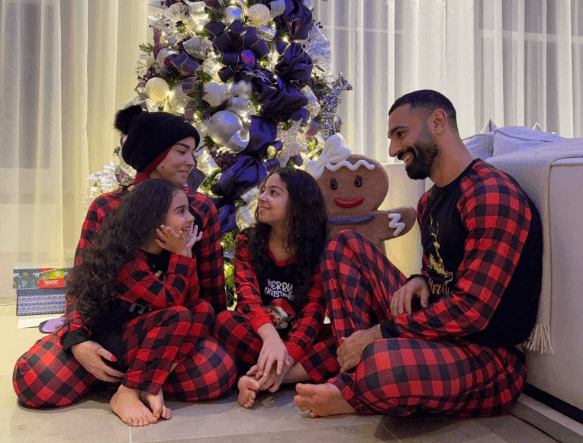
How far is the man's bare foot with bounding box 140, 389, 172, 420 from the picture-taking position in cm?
144

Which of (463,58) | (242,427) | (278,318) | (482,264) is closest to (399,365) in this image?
(482,264)

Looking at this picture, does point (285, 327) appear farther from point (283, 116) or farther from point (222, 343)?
point (283, 116)

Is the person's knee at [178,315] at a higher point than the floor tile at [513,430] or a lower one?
higher

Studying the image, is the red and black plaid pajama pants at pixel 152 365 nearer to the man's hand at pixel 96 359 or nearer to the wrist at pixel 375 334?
the man's hand at pixel 96 359

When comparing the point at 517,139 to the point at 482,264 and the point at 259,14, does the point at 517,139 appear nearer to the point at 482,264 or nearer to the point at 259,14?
the point at 482,264

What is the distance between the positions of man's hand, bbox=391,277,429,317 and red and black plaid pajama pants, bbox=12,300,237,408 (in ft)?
1.54

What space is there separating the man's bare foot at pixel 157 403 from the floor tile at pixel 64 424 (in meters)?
0.08

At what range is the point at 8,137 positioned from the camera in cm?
293

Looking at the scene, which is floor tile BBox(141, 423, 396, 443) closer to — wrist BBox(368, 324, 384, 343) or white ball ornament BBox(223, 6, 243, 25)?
wrist BBox(368, 324, 384, 343)

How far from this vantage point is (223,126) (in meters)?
2.17

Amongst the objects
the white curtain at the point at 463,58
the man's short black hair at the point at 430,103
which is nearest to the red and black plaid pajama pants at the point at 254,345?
the man's short black hair at the point at 430,103

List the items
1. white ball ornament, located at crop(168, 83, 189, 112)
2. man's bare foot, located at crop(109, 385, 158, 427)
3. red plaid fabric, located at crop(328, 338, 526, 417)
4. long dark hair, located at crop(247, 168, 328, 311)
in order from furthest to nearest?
white ball ornament, located at crop(168, 83, 189, 112) < long dark hair, located at crop(247, 168, 328, 311) < man's bare foot, located at crop(109, 385, 158, 427) < red plaid fabric, located at crop(328, 338, 526, 417)

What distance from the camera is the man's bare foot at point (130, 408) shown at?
1.40 metres

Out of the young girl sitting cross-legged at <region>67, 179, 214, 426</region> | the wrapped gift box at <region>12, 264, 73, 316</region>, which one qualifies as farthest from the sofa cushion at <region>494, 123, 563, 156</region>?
the wrapped gift box at <region>12, 264, 73, 316</region>
